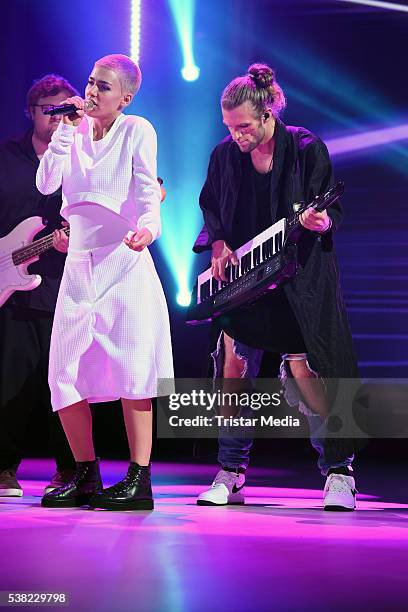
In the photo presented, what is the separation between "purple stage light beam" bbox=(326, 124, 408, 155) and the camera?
15.7ft

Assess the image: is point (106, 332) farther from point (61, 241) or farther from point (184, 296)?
point (184, 296)

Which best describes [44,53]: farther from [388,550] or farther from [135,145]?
[388,550]

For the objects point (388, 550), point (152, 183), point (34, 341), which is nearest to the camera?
point (388, 550)

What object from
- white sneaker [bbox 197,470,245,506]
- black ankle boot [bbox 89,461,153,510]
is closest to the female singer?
black ankle boot [bbox 89,461,153,510]

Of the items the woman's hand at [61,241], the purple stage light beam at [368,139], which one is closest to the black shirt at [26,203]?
the woman's hand at [61,241]

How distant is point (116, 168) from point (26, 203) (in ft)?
3.38

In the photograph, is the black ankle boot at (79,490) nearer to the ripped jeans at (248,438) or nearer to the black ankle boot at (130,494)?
the black ankle boot at (130,494)

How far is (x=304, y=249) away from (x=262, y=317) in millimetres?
285

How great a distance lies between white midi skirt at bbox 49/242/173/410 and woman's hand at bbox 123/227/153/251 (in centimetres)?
15

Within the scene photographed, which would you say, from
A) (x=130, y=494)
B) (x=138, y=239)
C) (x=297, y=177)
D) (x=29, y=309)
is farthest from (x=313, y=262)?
(x=29, y=309)

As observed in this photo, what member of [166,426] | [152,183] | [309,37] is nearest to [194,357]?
[166,426]

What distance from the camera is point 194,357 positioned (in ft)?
16.5

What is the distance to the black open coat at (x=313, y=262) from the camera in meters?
3.21

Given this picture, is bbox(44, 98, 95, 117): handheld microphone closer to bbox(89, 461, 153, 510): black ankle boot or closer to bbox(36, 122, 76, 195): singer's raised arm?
bbox(36, 122, 76, 195): singer's raised arm
